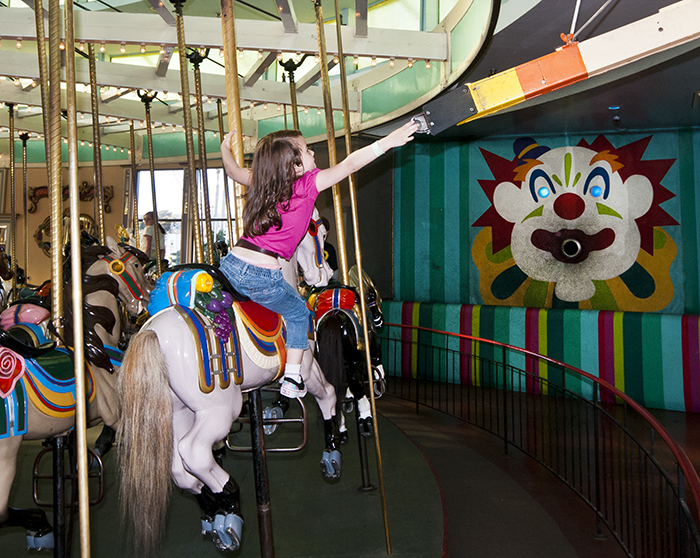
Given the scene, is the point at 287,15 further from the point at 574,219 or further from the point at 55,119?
the point at 574,219

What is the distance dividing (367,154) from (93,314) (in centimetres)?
193

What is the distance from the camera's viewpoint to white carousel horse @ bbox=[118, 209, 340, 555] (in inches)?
88.9

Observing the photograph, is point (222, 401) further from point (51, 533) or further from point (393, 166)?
point (393, 166)

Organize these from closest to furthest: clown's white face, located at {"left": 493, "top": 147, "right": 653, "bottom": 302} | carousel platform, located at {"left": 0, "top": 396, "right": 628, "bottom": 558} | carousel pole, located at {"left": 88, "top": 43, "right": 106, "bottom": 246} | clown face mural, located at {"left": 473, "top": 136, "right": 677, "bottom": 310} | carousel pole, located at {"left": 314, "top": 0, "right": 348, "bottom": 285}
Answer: carousel pole, located at {"left": 314, "top": 0, "right": 348, "bottom": 285}, carousel platform, located at {"left": 0, "top": 396, "right": 628, "bottom": 558}, carousel pole, located at {"left": 88, "top": 43, "right": 106, "bottom": 246}, clown face mural, located at {"left": 473, "top": 136, "right": 677, "bottom": 310}, clown's white face, located at {"left": 493, "top": 147, "right": 653, "bottom": 302}

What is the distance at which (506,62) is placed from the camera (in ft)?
18.9

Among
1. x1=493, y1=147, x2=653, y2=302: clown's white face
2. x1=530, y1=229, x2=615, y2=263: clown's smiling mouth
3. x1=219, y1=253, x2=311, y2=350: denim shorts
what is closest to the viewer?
x1=219, y1=253, x2=311, y2=350: denim shorts

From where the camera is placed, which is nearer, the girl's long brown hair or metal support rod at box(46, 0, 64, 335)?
metal support rod at box(46, 0, 64, 335)

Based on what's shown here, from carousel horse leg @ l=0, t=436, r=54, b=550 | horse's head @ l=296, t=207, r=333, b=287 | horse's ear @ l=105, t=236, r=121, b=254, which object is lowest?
carousel horse leg @ l=0, t=436, r=54, b=550

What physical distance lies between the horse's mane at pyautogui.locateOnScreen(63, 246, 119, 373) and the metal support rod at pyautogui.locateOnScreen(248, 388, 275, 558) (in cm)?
78

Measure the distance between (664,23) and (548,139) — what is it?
23.9ft

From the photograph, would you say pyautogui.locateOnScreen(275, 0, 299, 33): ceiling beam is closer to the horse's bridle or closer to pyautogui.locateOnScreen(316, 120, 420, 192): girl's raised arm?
the horse's bridle

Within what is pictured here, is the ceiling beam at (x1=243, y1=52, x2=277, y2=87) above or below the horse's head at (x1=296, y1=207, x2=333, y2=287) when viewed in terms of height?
above

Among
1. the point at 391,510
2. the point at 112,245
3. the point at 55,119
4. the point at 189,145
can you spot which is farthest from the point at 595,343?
the point at 55,119

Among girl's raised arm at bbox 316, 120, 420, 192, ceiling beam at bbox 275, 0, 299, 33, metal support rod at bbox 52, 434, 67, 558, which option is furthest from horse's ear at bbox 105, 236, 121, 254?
ceiling beam at bbox 275, 0, 299, 33
